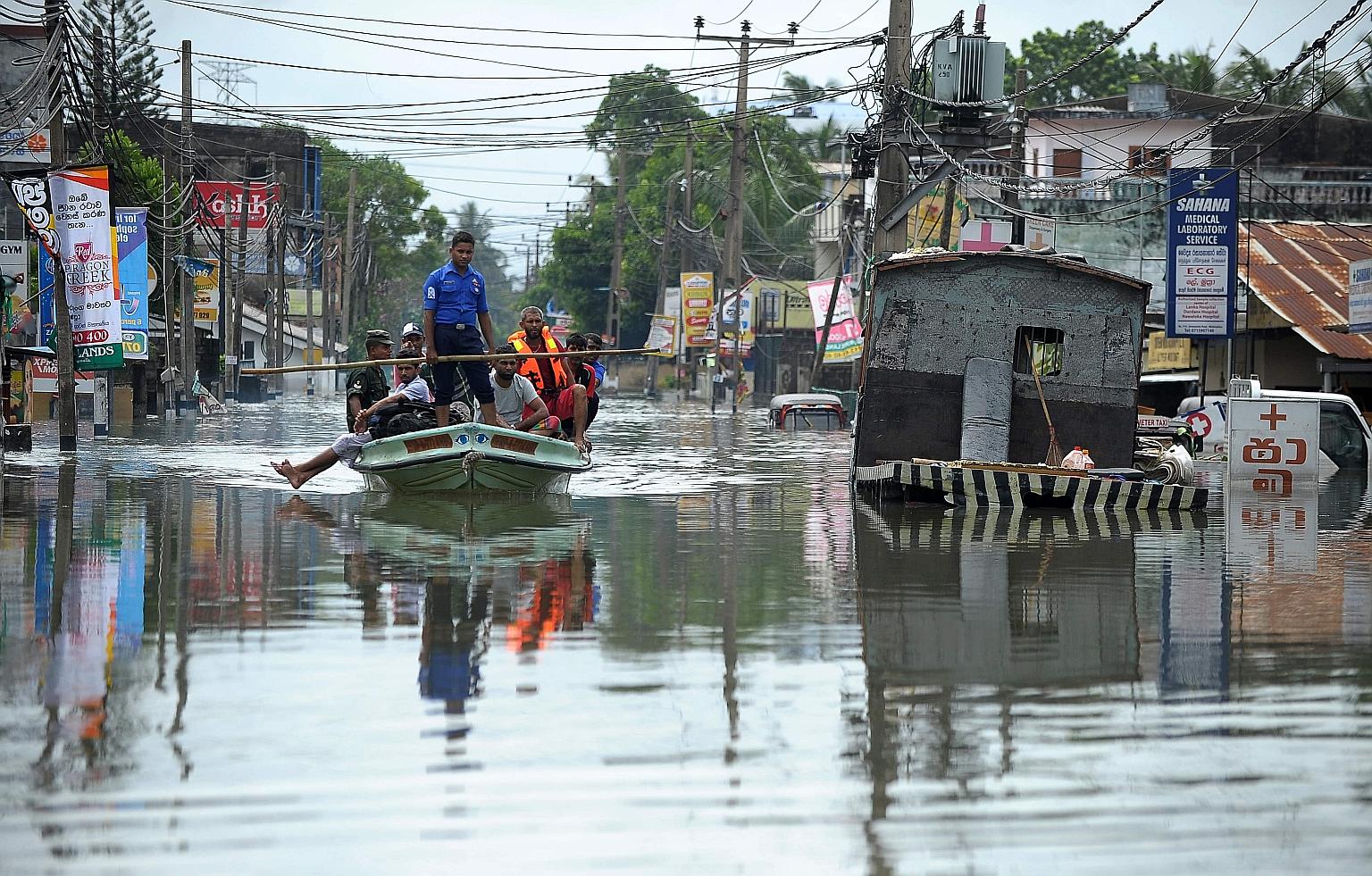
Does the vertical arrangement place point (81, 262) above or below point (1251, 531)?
above

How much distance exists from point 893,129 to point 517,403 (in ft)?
34.0

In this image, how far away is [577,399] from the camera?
18500 mm

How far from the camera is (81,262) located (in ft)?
79.4

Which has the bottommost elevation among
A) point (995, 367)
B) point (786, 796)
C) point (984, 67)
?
point (786, 796)

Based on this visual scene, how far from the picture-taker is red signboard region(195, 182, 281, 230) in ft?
184

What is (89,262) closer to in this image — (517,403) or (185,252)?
(517,403)

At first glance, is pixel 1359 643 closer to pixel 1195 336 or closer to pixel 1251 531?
pixel 1251 531

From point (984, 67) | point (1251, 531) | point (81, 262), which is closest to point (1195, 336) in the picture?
point (984, 67)

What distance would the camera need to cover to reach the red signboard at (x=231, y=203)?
56.2m

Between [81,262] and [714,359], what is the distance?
3399 centimetres

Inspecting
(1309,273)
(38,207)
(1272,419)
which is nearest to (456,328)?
(38,207)

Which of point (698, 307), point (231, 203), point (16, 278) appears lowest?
point (16, 278)

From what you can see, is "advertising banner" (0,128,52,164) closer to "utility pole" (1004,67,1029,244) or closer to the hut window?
"utility pole" (1004,67,1029,244)

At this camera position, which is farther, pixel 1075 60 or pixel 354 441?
pixel 1075 60
